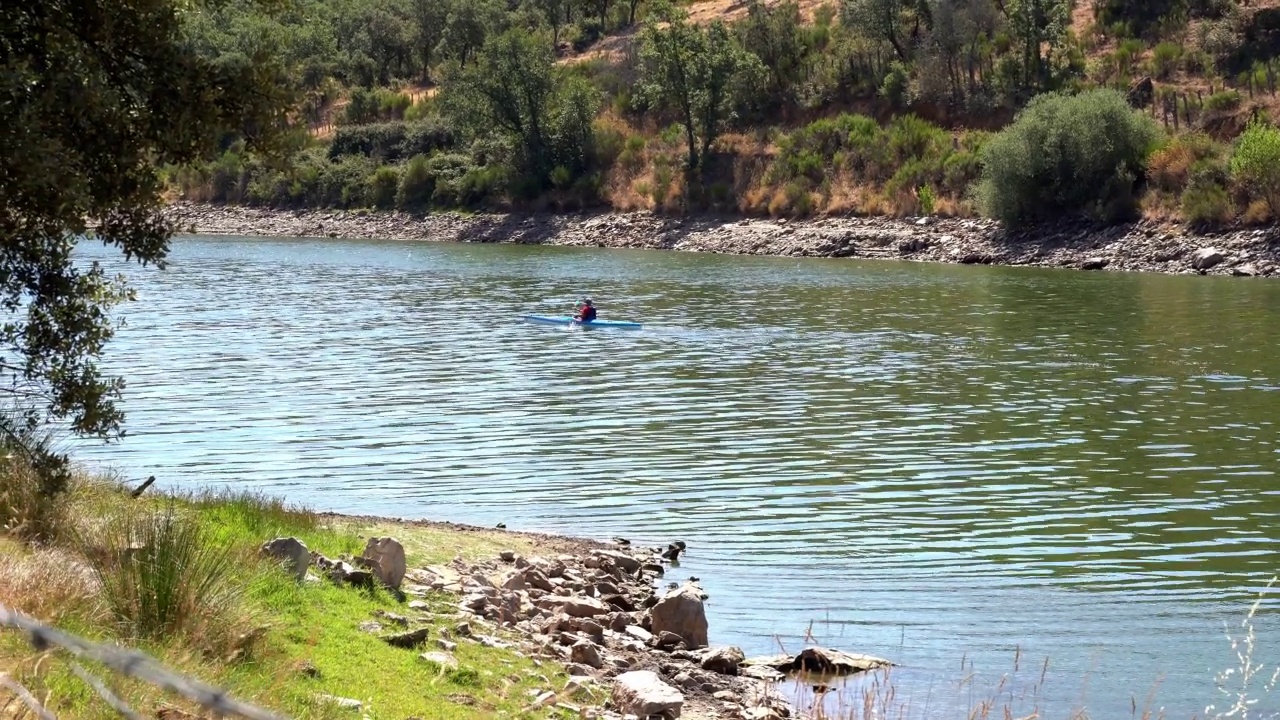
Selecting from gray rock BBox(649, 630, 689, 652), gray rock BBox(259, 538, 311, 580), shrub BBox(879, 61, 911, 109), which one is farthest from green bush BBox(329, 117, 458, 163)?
gray rock BBox(259, 538, 311, 580)

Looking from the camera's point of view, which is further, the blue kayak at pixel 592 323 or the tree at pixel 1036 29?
the tree at pixel 1036 29

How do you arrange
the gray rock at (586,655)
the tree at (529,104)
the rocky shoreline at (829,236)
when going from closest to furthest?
the gray rock at (586,655) < the rocky shoreline at (829,236) < the tree at (529,104)

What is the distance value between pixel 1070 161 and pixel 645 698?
2470 inches

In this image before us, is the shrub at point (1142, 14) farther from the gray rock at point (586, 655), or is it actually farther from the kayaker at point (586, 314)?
the gray rock at point (586, 655)

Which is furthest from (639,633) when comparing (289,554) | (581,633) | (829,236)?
(829,236)

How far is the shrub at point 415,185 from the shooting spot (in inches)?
3964

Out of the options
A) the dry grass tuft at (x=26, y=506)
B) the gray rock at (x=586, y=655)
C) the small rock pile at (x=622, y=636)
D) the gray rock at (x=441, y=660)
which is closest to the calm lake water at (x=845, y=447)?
the small rock pile at (x=622, y=636)

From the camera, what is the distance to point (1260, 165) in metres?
62.0

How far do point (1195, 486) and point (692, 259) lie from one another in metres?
53.0

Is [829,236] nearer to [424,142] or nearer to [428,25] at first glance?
[424,142]

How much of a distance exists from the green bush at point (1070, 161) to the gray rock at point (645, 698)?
61.0 m

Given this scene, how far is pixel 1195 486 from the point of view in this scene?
22.0 metres

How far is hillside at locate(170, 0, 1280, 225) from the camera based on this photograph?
73.1 m

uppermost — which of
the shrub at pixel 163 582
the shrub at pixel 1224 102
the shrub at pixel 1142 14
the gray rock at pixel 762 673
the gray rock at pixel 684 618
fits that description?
the shrub at pixel 1142 14
